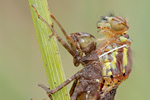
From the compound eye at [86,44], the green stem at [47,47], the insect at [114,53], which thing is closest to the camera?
the green stem at [47,47]

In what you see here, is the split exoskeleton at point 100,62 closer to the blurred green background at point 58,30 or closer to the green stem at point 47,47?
the green stem at point 47,47

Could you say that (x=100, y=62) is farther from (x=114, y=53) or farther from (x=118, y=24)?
(x=118, y=24)

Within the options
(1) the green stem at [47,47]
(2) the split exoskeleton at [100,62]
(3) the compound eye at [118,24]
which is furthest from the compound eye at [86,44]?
(1) the green stem at [47,47]

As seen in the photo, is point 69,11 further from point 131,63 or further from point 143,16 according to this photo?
point 131,63

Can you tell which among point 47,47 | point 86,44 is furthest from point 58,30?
point 47,47

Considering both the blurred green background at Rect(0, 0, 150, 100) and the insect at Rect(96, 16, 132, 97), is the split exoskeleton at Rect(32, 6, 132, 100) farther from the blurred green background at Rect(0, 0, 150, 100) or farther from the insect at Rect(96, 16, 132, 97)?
the blurred green background at Rect(0, 0, 150, 100)

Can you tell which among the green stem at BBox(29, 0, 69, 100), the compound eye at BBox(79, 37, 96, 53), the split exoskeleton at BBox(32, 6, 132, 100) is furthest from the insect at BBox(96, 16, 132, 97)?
the green stem at BBox(29, 0, 69, 100)
